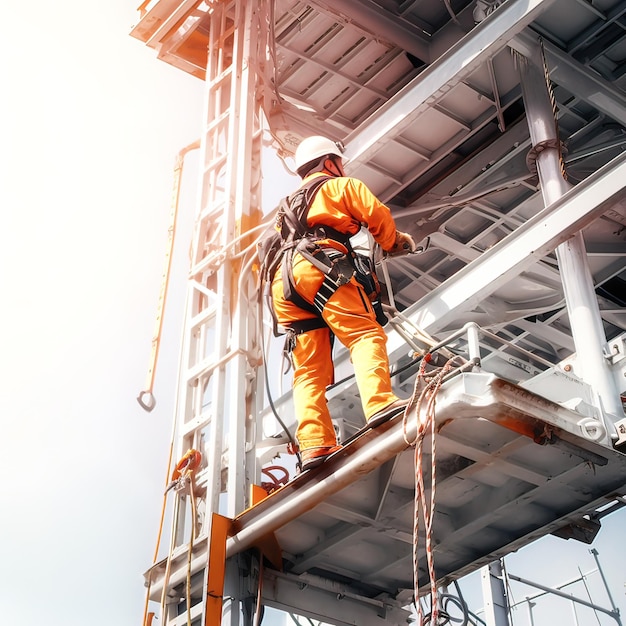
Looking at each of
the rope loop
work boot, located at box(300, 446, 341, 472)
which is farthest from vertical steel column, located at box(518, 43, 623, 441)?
the rope loop

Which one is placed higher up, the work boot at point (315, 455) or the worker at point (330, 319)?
the worker at point (330, 319)

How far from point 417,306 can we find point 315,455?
6.98ft

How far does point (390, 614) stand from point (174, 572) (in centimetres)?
169

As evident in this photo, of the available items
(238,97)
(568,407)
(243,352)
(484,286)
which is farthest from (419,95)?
(568,407)

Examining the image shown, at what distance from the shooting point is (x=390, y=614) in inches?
291

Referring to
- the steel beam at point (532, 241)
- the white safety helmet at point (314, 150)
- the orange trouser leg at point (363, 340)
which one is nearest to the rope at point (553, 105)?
the steel beam at point (532, 241)

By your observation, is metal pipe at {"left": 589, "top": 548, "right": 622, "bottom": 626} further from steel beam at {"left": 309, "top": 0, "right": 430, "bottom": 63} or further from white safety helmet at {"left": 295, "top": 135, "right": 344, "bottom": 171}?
white safety helmet at {"left": 295, "top": 135, "right": 344, "bottom": 171}

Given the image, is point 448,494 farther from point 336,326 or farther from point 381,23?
point 381,23

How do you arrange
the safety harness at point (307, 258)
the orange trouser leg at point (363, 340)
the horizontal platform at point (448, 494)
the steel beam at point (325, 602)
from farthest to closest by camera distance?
the steel beam at point (325, 602) < the safety harness at point (307, 258) < the orange trouser leg at point (363, 340) < the horizontal platform at point (448, 494)

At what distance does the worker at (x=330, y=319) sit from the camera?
20.1ft

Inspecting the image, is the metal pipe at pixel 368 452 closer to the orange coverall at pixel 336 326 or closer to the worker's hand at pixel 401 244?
the orange coverall at pixel 336 326

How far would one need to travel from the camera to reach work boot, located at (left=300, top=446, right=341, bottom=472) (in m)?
6.10

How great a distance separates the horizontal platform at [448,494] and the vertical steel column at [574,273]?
0.41 m

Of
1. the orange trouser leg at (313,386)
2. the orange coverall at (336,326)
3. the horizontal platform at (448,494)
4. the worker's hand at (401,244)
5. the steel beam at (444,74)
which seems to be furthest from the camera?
the steel beam at (444,74)
